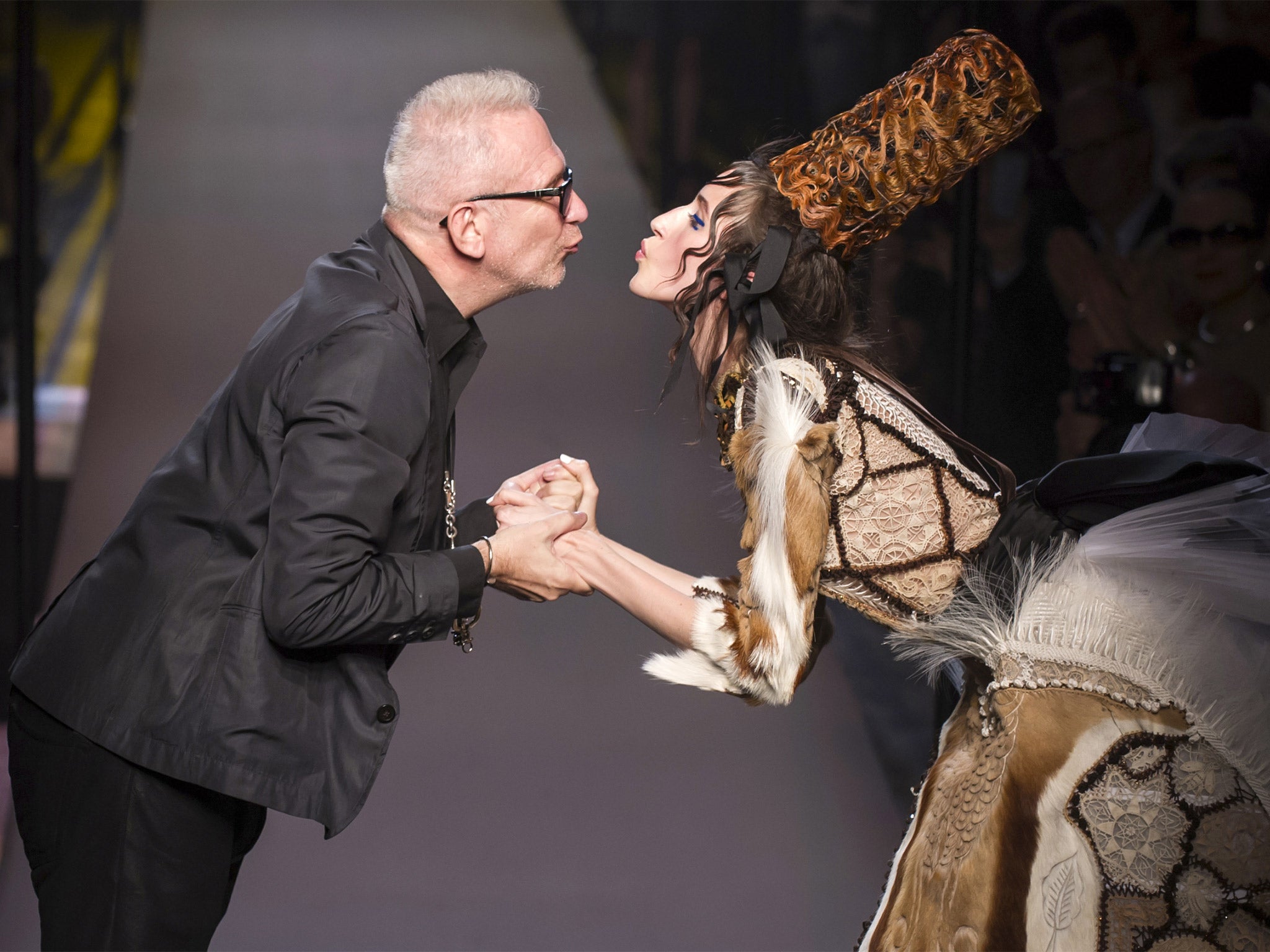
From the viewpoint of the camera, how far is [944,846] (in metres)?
1.73

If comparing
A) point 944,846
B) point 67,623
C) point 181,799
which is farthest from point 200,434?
point 944,846

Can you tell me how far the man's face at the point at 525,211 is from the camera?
6.29 feet

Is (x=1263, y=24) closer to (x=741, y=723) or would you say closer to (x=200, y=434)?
(x=741, y=723)

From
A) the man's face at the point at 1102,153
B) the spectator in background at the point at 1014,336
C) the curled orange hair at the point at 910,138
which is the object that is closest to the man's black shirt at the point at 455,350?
the curled orange hair at the point at 910,138

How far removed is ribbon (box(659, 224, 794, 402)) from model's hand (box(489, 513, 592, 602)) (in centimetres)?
46

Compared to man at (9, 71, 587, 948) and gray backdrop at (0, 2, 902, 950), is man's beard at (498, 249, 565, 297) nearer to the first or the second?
man at (9, 71, 587, 948)

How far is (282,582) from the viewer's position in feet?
5.13

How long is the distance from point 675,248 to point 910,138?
0.45 meters

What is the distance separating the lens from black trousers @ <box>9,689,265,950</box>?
1696 mm

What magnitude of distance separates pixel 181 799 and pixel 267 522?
45 cm

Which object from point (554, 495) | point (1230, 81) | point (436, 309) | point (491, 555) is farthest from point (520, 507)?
point (1230, 81)

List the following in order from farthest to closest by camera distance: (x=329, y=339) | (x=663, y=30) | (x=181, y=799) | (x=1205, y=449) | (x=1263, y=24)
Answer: (x=663, y=30) → (x=1263, y=24) → (x=1205, y=449) → (x=181, y=799) → (x=329, y=339)

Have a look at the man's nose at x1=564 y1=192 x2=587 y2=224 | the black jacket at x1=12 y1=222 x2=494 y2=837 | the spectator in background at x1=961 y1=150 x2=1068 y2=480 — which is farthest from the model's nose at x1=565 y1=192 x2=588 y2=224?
the spectator in background at x1=961 y1=150 x2=1068 y2=480

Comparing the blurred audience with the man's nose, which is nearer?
the man's nose
